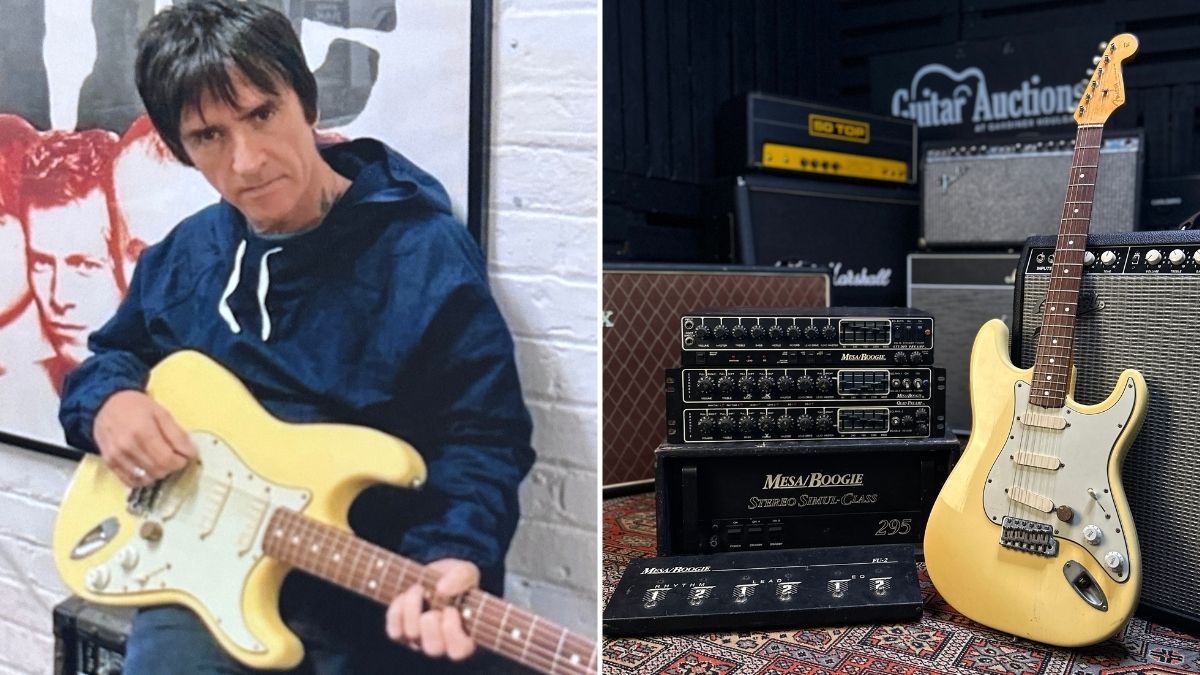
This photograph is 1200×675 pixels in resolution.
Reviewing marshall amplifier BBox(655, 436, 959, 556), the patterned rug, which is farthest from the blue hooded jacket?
marshall amplifier BBox(655, 436, 959, 556)

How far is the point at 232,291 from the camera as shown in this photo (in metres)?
0.85

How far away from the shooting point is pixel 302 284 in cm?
84

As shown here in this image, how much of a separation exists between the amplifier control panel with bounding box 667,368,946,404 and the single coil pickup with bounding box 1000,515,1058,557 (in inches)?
14.6

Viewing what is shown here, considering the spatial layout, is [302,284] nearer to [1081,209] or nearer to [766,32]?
[1081,209]

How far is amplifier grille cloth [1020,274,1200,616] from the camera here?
1.42 meters

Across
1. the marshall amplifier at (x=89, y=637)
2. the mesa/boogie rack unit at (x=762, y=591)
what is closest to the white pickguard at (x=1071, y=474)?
the mesa/boogie rack unit at (x=762, y=591)

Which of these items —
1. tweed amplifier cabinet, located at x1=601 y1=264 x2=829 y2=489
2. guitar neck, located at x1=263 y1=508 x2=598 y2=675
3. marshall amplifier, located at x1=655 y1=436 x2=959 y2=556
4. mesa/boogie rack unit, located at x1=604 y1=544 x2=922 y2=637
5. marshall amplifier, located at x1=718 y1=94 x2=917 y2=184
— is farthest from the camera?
marshall amplifier, located at x1=718 y1=94 x2=917 y2=184

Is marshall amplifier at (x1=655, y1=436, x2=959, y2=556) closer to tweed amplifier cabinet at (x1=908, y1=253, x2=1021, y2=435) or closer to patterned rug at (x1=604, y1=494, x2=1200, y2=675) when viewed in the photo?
patterned rug at (x1=604, y1=494, x2=1200, y2=675)

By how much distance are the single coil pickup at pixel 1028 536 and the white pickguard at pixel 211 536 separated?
1.16m

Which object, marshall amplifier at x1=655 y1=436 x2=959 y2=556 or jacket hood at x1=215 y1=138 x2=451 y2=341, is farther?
marshall amplifier at x1=655 y1=436 x2=959 y2=556

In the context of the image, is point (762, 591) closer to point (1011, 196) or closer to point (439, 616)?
point (439, 616)

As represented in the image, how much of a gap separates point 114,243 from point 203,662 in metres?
Answer: 0.43

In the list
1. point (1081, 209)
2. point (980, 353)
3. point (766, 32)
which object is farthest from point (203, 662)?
point (766, 32)

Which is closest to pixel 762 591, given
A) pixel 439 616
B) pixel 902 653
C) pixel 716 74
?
pixel 902 653
